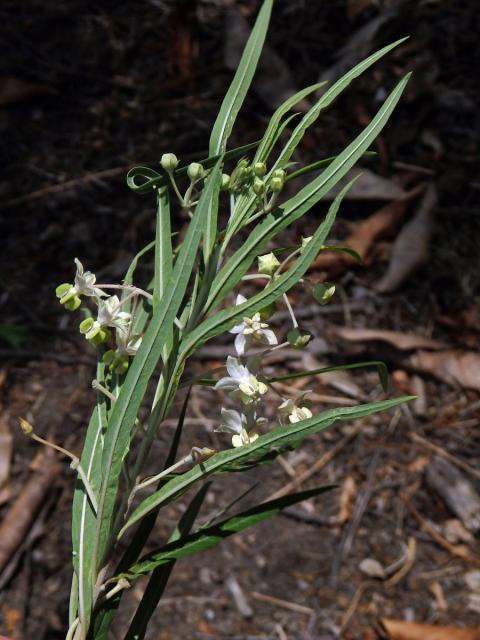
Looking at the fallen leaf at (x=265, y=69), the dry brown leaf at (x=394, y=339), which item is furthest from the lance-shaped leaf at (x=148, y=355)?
the fallen leaf at (x=265, y=69)

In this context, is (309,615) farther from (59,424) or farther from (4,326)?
(4,326)

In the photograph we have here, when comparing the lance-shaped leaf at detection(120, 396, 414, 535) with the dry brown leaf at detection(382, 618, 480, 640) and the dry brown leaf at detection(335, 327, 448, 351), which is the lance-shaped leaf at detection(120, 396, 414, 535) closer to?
the dry brown leaf at detection(382, 618, 480, 640)

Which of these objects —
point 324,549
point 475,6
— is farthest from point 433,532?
point 475,6

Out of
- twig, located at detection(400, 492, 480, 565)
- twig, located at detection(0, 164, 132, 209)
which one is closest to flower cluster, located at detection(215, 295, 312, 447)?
twig, located at detection(400, 492, 480, 565)

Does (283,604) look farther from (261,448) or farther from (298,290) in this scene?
(261,448)

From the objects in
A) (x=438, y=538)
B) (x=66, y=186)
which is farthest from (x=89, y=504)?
(x=66, y=186)

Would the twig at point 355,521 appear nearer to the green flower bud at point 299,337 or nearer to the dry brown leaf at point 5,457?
the dry brown leaf at point 5,457
